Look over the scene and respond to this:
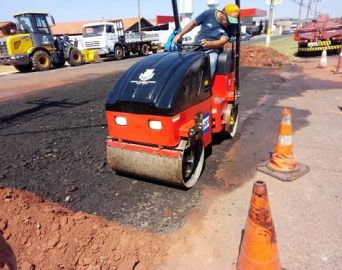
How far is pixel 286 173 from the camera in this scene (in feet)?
14.2

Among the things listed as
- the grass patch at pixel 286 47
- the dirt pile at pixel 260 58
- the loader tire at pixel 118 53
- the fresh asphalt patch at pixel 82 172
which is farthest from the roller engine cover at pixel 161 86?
the loader tire at pixel 118 53

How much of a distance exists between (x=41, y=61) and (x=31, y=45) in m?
0.99

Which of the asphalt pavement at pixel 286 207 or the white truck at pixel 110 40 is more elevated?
the asphalt pavement at pixel 286 207

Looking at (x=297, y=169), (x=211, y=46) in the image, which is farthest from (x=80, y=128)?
(x=297, y=169)

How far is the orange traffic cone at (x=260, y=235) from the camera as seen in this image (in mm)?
2359

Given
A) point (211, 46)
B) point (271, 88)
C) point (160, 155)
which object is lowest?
point (271, 88)

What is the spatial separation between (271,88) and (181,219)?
785cm

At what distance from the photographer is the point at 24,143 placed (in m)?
5.60

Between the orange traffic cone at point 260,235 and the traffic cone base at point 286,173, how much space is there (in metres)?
1.89

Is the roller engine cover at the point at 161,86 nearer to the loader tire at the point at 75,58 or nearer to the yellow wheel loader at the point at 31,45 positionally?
the yellow wheel loader at the point at 31,45

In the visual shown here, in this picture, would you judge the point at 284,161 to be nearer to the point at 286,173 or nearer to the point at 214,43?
the point at 286,173

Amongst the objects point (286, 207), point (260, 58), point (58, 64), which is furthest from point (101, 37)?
point (286, 207)

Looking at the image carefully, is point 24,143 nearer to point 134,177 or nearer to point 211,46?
point 134,177

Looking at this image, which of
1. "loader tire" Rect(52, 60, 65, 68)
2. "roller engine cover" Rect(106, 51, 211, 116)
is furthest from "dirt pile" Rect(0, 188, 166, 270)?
"loader tire" Rect(52, 60, 65, 68)
